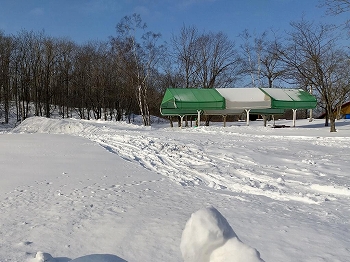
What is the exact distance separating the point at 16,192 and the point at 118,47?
28.3 meters

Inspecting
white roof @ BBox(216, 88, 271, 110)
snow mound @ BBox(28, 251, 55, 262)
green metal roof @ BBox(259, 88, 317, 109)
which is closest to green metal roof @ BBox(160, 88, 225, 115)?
white roof @ BBox(216, 88, 271, 110)

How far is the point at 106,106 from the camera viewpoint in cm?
4494

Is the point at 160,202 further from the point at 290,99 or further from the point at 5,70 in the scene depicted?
the point at 5,70

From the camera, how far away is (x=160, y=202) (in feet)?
15.9

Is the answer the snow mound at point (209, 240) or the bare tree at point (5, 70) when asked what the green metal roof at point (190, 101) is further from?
the bare tree at point (5, 70)

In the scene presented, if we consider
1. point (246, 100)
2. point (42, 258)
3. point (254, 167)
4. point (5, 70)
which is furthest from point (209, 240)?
point (5, 70)

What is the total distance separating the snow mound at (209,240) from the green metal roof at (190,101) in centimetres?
2319

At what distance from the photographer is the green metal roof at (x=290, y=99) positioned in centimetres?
2538

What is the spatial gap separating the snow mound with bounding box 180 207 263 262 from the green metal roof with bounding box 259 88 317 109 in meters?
25.1

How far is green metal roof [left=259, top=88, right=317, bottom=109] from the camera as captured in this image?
25375mm

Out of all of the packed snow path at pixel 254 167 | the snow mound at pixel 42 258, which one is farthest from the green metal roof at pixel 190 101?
the snow mound at pixel 42 258

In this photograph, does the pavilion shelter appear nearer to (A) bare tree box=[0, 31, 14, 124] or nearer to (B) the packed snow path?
(B) the packed snow path

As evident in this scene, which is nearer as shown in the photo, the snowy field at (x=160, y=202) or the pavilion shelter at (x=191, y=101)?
the snowy field at (x=160, y=202)

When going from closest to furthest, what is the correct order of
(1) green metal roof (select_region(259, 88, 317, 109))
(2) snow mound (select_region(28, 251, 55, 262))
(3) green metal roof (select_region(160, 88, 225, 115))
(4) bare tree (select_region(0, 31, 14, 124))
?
(2) snow mound (select_region(28, 251, 55, 262))
(3) green metal roof (select_region(160, 88, 225, 115))
(1) green metal roof (select_region(259, 88, 317, 109))
(4) bare tree (select_region(0, 31, 14, 124))
